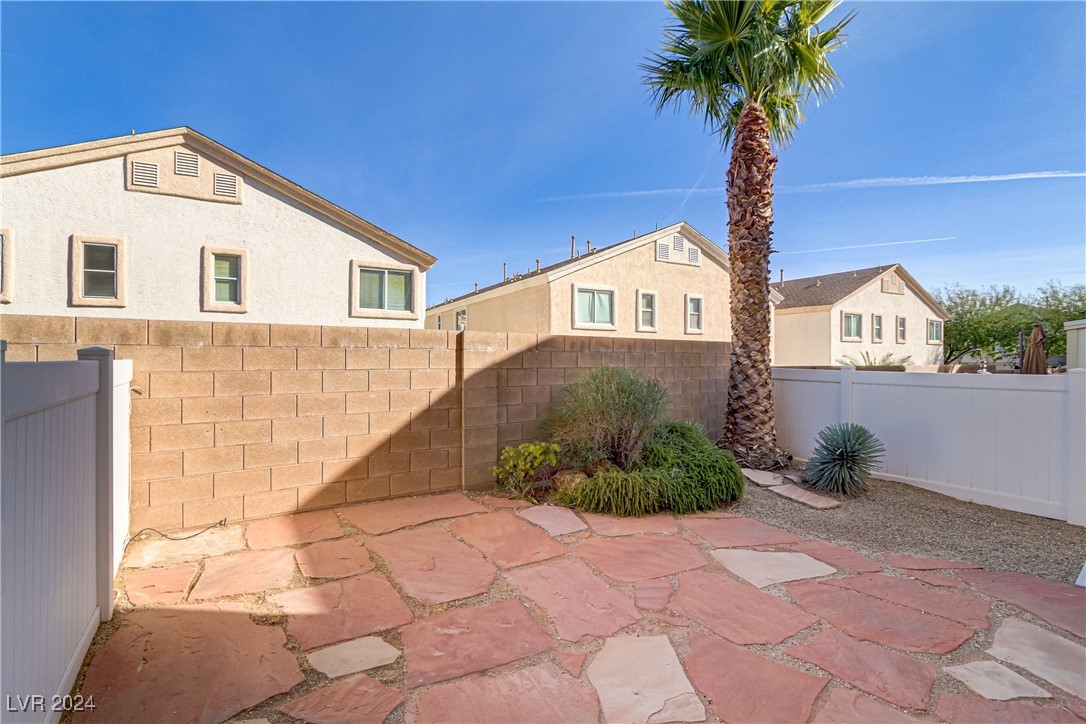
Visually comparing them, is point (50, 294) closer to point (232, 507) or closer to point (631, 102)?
point (232, 507)

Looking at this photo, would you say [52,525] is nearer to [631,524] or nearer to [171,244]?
[631,524]

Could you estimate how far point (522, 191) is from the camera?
17375mm

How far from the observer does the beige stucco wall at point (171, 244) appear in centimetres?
948

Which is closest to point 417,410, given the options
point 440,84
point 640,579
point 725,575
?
point 640,579

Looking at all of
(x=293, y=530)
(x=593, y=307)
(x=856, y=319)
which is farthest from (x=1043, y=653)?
(x=856, y=319)

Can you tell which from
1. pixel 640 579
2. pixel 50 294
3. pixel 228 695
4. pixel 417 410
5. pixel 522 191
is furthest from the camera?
pixel 522 191

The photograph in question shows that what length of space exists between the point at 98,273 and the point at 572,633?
12.4 meters

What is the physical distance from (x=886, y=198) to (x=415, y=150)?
1498 centimetres

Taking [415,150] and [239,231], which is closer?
[239,231]

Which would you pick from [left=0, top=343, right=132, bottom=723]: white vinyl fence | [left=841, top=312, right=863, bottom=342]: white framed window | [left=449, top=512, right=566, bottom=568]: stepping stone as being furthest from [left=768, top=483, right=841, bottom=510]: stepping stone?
[left=841, top=312, right=863, bottom=342]: white framed window

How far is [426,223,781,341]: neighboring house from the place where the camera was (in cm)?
1445

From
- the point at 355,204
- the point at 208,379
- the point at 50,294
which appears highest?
the point at 355,204

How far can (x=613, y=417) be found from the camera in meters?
4.96

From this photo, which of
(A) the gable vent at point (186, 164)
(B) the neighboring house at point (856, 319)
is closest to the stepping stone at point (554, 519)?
(A) the gable vent at point (186, 164)
